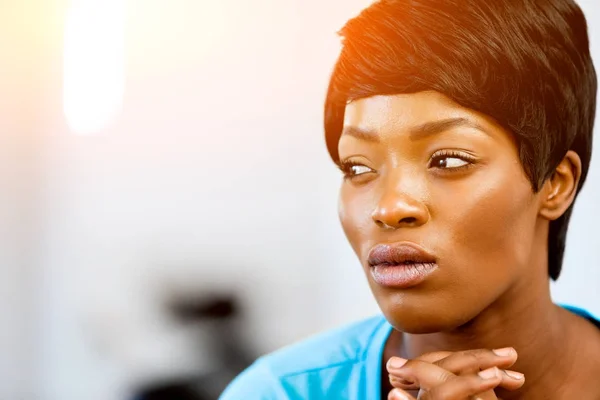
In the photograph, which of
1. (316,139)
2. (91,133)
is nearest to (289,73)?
(316,139)

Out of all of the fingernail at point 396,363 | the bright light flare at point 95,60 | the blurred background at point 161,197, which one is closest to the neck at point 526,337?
the fingernail at point 396,363

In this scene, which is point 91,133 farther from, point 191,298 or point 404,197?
point 404,197

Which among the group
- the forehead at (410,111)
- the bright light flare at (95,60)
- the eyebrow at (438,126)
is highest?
the bright light flare at (95,60)

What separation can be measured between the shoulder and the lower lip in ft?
0.67

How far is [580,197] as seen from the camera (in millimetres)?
934

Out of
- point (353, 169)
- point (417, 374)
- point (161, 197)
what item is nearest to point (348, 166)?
point (353, 169)

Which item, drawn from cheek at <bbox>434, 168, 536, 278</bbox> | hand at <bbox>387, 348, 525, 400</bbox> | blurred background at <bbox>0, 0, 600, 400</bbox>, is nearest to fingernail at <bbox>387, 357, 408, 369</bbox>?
hand at <bbox>387, 348, 525, 400</bbox>

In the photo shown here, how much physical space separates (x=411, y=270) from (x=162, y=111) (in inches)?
20.4

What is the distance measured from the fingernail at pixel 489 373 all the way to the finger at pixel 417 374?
0.03 metres

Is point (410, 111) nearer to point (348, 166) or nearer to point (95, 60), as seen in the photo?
point (348, 166)

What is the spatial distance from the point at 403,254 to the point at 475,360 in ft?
0.38

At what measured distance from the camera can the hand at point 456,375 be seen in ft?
2.07

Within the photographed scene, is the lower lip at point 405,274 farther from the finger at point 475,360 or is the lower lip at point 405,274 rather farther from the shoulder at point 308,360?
the shoulder at point 308,360

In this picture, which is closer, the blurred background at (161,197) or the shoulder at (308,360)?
the shoulder at (308,360)
